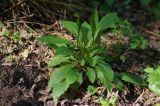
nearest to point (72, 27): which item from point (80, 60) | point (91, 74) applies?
point (80, 60)

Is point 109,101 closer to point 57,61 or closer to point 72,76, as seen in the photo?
point 72,76

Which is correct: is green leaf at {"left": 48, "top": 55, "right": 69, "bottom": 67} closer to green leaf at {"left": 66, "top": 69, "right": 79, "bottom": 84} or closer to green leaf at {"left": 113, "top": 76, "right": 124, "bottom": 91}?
green leaf at {"left": 66, "top": 69, "right": 79, "bottom": 84}

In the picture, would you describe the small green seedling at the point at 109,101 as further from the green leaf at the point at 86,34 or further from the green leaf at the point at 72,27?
the green leaf at the point at 72,27

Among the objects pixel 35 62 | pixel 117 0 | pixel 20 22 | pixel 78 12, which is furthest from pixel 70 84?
pixel 117 0

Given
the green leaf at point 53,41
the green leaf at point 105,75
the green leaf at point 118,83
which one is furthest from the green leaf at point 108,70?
the green leaf at point 53,41

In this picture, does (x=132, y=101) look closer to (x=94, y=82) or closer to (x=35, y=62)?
(x=94, y=82)
